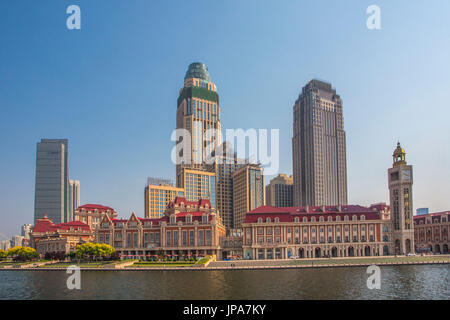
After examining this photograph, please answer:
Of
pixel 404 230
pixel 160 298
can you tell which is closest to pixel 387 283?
pixel 160 298

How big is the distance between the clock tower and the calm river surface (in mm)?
54453

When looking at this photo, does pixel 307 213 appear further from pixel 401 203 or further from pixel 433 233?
pixel 433 233

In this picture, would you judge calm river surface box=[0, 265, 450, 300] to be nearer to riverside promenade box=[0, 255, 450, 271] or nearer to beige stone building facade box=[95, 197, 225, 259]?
riverside promenade box=[0, 255, 450, 271]

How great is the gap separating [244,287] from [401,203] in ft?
312

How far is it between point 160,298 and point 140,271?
46.3 m

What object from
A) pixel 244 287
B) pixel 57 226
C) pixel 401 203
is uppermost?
pixel 401 203

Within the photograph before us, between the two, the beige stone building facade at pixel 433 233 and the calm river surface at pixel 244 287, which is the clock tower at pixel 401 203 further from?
the calm river surface at pixel 244 287

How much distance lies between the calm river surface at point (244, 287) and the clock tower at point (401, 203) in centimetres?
5445

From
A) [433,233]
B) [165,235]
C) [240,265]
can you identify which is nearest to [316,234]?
[240,265]

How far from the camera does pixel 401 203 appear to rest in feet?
485
